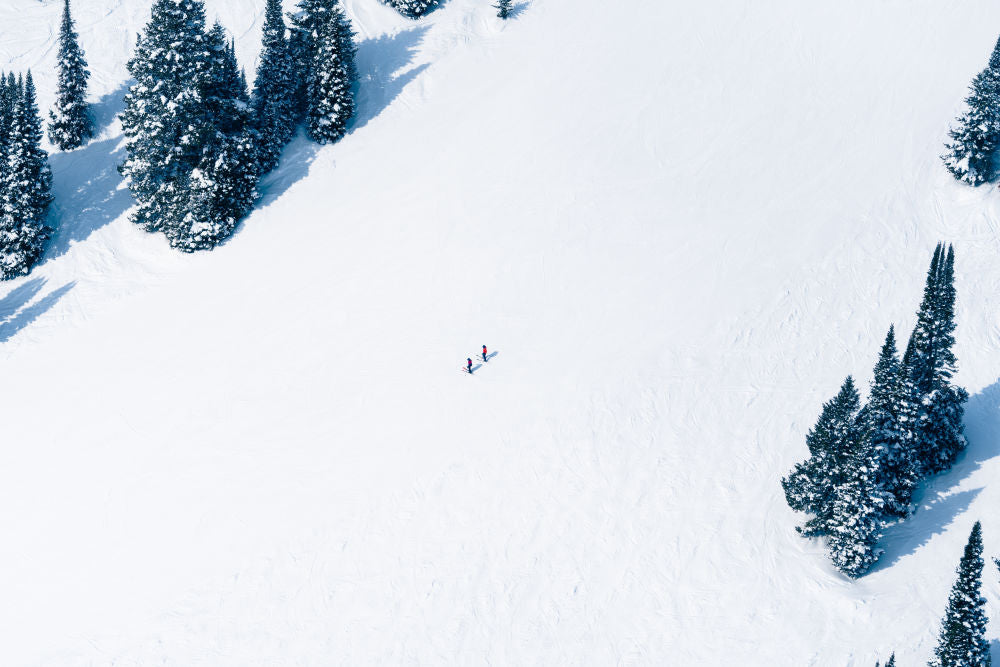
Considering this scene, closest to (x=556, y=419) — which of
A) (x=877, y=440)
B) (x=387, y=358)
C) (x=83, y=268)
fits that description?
(x=387, y=358)

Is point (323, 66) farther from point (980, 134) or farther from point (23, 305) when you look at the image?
point (980, 134)

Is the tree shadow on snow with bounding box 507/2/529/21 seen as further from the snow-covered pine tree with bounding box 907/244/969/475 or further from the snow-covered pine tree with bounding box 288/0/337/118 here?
the snow-covered pine tree with bounding box 907/244/969/475

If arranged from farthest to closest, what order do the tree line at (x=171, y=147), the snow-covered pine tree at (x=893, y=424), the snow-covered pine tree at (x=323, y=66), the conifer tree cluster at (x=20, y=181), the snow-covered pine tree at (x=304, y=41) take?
the snow-covered pine tree at (x=304, y=41) → the snow-covered pine tree at (x=323, y=66) → the tree line at (x=171, y=147) → the conifer tree cluster at (x=20, y=181) → the snow-covered pine tree at (x=893, y=424)

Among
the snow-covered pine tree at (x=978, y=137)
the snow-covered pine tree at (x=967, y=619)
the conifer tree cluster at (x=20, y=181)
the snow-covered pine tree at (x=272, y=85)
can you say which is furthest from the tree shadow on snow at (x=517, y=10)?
the snow-covered pine tree at (x=967, y=619)

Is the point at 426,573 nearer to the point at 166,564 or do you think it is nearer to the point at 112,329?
the point at 166,564

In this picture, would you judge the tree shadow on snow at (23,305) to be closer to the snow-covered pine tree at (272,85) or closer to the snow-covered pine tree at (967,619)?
the snow-covered pine tree at (272,85)
